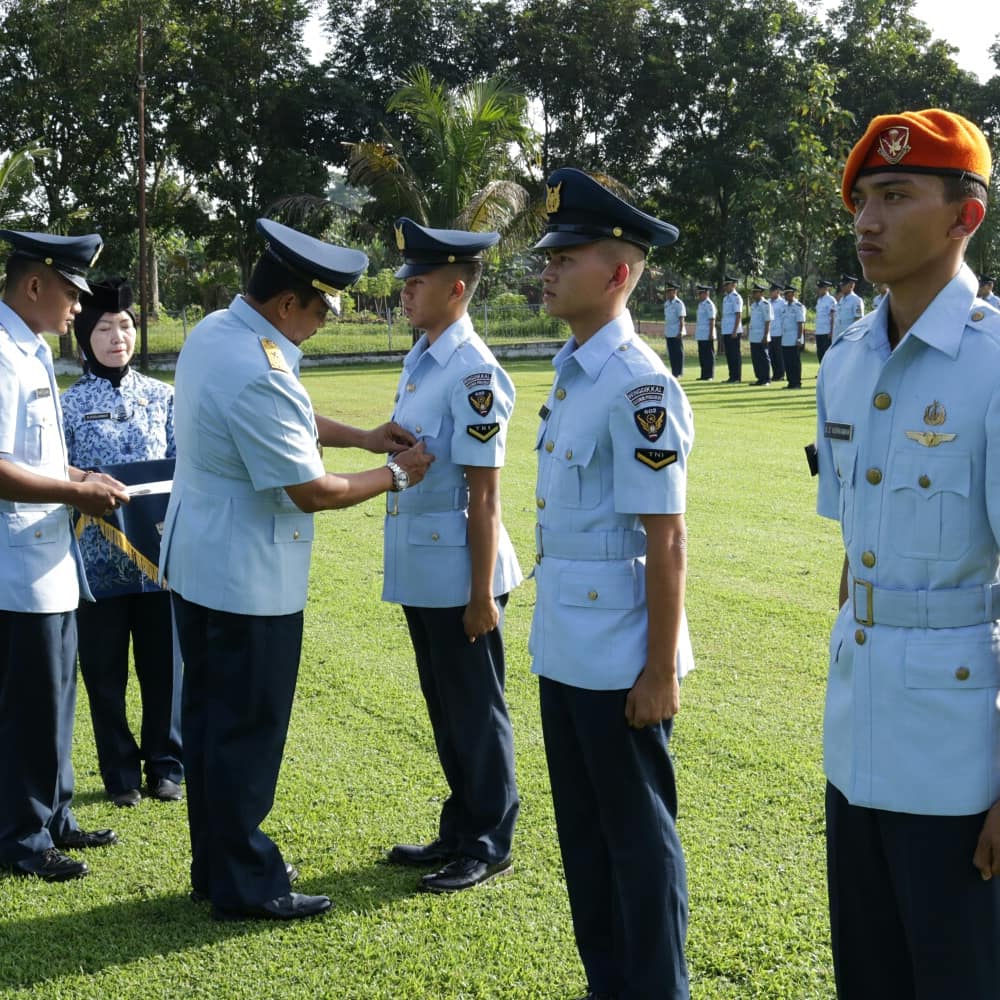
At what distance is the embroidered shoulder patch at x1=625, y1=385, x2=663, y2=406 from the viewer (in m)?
2.78

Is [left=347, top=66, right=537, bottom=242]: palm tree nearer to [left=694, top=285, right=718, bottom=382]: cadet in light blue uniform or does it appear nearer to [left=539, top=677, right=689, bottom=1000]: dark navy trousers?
[left=694, top=285, right=718, bottom=382]: cadet in light blue uniform

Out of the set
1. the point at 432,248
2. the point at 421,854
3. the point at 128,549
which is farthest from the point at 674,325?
the point at 421,854

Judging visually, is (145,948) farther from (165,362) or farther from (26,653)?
(165,362)

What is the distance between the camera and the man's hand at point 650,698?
2787mm

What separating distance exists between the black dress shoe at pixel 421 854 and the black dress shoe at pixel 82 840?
3.26ft

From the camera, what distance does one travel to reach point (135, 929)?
345cm

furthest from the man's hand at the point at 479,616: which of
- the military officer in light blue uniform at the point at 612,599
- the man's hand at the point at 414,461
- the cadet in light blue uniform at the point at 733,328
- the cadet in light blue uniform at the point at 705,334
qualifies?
the cadet in light blue uniform at the point at 733,328

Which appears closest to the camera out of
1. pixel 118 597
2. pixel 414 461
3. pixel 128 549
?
pixel 414 461

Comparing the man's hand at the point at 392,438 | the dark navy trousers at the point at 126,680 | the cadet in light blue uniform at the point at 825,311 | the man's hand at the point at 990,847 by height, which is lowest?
the dark navy trousers at the point at 126,680

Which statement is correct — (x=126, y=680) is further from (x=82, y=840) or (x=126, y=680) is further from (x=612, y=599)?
(x=612, y=599)

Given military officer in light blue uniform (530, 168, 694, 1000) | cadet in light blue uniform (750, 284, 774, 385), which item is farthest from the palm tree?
military officer in light blue uniform (530, 168, 694, 1000)

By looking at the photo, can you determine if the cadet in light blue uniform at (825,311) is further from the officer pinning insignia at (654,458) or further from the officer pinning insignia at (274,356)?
the officer pinning insignia at (654,458)

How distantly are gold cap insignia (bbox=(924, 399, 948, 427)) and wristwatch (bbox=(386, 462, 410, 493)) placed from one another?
1.80m

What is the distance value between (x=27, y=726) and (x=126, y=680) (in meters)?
0.82
